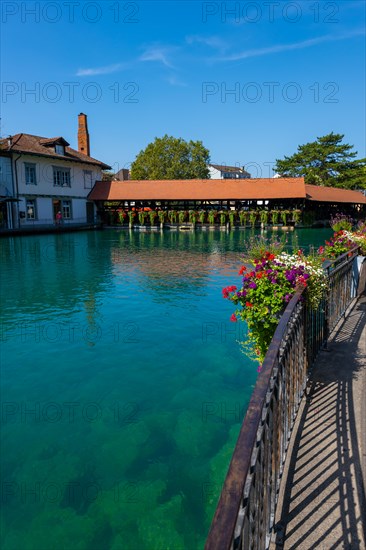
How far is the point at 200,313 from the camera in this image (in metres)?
10.2

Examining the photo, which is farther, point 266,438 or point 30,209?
point 30,209

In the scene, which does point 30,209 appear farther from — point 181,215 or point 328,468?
point 328,468

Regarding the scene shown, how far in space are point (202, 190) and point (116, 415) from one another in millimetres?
38789

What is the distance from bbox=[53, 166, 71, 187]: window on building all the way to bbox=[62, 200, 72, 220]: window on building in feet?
5.86

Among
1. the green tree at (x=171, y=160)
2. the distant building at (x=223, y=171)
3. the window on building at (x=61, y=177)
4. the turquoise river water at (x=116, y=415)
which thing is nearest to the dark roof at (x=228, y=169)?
the distant building at (x=223, y=171)

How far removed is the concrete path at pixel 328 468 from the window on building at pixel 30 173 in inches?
1370

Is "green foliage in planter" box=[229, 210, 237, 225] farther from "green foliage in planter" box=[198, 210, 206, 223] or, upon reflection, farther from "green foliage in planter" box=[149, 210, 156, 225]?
"green foliage in planter" box=[149, 210, 156, 225]

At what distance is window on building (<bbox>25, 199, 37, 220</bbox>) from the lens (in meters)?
34.8

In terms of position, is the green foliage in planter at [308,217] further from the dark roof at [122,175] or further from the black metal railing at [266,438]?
the dark roof at [122,175]

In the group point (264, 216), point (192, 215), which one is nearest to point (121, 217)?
point (192, 215)

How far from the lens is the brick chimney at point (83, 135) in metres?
45.9

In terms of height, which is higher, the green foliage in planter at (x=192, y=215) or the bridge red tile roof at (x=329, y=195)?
the bridge red tile roof at (x=329, y=195)

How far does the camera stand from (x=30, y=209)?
35.2m

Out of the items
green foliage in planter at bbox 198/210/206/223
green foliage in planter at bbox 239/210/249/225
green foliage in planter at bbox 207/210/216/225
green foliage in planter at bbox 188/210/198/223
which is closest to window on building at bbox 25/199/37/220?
green foliage in planter at bbox 188/210/198/223
